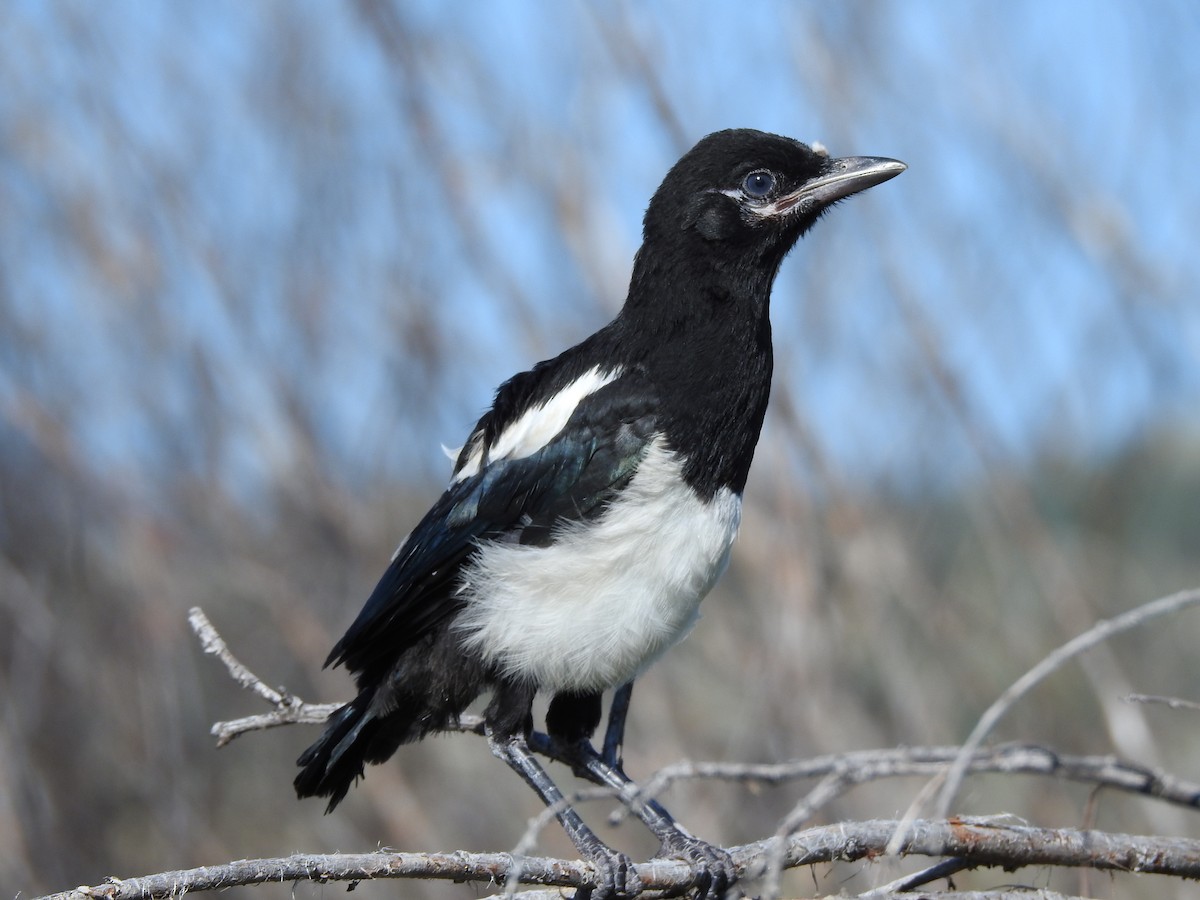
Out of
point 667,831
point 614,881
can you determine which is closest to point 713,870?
point 614,881

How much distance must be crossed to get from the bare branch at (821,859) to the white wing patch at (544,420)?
1.04 meters

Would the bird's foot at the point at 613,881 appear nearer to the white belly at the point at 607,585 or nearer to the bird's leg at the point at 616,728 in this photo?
the white belly at the point at 607,585

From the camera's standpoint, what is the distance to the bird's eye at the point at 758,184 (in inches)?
123

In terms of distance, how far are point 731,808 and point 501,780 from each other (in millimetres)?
1202

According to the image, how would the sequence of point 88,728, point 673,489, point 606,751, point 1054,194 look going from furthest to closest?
point 88,728 < point 1054,194 < point 606,751 < point 673,489

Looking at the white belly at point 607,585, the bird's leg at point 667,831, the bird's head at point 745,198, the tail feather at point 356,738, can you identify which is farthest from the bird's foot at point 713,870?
the bird's head at point 745,198

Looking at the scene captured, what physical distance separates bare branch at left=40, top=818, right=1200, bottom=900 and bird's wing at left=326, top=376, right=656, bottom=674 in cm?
88

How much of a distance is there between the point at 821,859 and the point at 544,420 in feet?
4.03

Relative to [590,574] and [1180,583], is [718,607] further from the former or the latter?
[1180,583]

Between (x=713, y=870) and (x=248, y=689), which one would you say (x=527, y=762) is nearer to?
(x=713, y=870)

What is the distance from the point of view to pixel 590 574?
8.86ft

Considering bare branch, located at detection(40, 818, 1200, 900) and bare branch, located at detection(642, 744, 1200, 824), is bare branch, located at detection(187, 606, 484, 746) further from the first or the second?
bare branch, located at detection(642, 744, 1200, 824)

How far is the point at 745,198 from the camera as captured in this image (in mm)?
3123

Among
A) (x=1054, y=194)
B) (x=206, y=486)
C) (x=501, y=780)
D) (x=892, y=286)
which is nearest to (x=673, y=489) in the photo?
(x=892, y=286)
